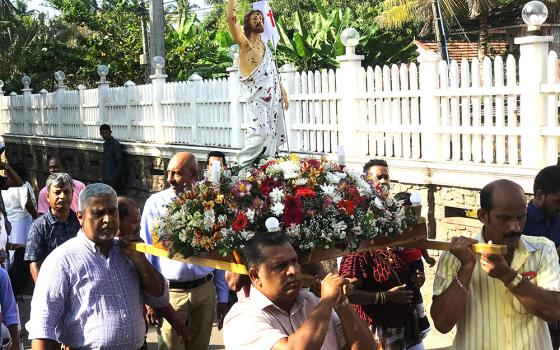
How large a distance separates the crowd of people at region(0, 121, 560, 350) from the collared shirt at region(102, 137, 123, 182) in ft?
30.2

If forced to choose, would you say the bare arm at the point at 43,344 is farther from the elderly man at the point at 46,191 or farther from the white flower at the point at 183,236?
the elderly man at the point at 46,191

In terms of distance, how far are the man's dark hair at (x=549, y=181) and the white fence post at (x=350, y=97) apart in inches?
186

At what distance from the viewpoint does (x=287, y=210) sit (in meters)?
3.85

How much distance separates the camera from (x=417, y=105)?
29.5ft

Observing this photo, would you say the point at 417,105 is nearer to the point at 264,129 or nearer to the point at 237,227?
the point at 264,129

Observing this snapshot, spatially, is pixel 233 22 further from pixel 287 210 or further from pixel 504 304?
pixel 504 304

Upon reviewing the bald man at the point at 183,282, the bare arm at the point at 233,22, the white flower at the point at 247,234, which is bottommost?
the bald man at the point at 183,282

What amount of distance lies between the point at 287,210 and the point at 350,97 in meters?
6.08

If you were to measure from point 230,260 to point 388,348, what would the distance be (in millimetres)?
1804

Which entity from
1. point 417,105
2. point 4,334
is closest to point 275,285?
point 4,334

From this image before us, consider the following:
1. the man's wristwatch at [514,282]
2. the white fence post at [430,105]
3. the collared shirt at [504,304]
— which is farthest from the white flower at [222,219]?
the white fence post at [430,105]

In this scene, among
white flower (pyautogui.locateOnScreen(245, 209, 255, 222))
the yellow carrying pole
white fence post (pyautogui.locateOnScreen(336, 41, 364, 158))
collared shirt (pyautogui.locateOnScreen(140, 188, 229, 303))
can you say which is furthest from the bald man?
white fence post (pyautogui.locateOnScreen(336, 41, 364, 158))

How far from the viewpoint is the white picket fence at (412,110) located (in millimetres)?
7730

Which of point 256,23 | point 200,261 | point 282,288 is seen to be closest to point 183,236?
point 200,261
